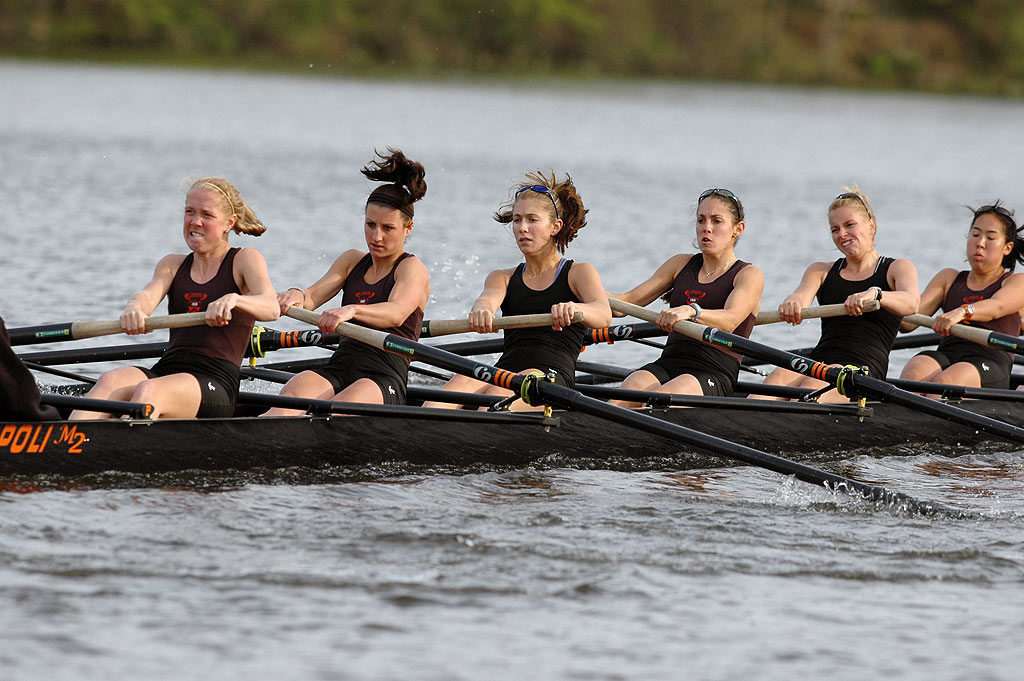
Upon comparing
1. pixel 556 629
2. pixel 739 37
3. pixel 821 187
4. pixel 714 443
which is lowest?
pixel 556 629

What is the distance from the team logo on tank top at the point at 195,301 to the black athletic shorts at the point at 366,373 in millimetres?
809

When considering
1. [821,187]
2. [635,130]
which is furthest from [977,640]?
[635,130]

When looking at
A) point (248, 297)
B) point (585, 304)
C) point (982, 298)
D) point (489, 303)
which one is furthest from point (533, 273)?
point (982, 298)

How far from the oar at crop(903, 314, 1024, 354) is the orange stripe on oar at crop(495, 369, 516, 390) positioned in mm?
2656

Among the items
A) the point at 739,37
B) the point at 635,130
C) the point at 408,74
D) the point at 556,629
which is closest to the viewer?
the point at 556,629

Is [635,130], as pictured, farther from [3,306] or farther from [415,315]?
[415,315]

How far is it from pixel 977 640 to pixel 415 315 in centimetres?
324

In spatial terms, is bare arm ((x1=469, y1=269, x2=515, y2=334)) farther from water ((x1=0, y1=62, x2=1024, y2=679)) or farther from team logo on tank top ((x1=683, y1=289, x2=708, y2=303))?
team logo on tank top ((x1=683, y1=289, x2=708, y2=303))

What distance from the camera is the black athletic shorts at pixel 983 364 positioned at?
8.79 metres

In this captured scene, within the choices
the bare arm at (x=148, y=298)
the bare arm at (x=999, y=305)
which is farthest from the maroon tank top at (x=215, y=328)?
the bare arm at (x=999, y=305)

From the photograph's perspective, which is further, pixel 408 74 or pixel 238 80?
pixel 408 74

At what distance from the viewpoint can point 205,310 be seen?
21.9 ft

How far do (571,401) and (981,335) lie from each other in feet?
9.58

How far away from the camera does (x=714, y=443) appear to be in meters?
6.85
